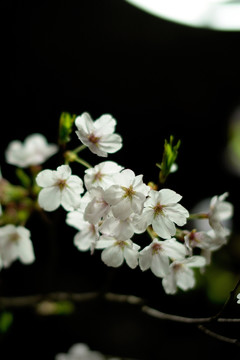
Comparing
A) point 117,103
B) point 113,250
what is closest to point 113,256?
point 113,250

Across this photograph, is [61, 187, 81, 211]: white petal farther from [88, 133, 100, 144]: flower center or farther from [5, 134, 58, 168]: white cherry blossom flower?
[5, 134, 58, 168]: white cherry blossom flower

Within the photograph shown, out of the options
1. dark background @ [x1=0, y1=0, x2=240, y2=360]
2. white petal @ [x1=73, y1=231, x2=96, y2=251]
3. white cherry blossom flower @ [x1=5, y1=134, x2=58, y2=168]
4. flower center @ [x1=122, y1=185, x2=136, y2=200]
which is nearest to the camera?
flower center @ [x1=122, y1=185, x2=136, y2=200]

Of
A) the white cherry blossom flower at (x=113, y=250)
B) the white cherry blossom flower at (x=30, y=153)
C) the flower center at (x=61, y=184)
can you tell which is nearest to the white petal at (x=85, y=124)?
the flower center at (x=61, y=184)

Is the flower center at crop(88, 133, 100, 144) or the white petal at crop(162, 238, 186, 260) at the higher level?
the flower center at crop(88, 133, 100, 144)

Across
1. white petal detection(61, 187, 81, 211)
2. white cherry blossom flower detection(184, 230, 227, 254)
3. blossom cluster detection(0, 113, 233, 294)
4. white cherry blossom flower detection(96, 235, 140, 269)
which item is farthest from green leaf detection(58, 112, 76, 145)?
white cherry blossom flower detection(184, 230, 227, 254)

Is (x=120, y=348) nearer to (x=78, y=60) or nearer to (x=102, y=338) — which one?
(x=102, y=338)
